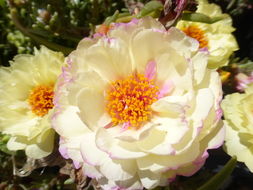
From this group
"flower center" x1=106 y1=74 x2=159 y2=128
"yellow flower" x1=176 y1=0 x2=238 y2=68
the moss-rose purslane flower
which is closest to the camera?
the moss-rose purslane flower

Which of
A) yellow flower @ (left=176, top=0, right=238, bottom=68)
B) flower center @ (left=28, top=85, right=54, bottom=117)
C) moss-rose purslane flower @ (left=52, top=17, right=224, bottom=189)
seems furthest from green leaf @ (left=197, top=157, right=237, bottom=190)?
flower center @ (left=28, top=85, right=54, bottom=117)

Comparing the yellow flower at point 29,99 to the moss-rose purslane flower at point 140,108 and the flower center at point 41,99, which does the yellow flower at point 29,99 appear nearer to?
the flower center at point 41,99

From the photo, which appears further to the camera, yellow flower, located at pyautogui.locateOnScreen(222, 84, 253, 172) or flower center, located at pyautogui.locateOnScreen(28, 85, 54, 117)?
flower center, located at pyautogui.locateOnScreen(28, 85, 54, 117)

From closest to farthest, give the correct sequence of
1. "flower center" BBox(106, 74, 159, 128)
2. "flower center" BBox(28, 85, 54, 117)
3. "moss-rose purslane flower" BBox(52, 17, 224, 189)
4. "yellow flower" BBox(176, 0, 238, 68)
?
"moss-rose purslane flower" BBox(52, 17, 224, 189) < "flower center" BBox(106, 74, 159, 128) < "flower center" BBox(28, 85, 54, 117) < "yellow flower" BBox(176, 0, 238, 68)

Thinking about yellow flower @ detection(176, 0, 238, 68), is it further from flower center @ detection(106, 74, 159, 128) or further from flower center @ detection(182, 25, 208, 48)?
flower center @ detection(106, 74, 159, 128)

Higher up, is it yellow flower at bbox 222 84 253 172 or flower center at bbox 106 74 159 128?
flower center at bbox 106 74 159 128

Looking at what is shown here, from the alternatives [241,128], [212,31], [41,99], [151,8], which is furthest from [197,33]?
[41,99]

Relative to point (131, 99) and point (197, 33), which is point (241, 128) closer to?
point (131, 99)
